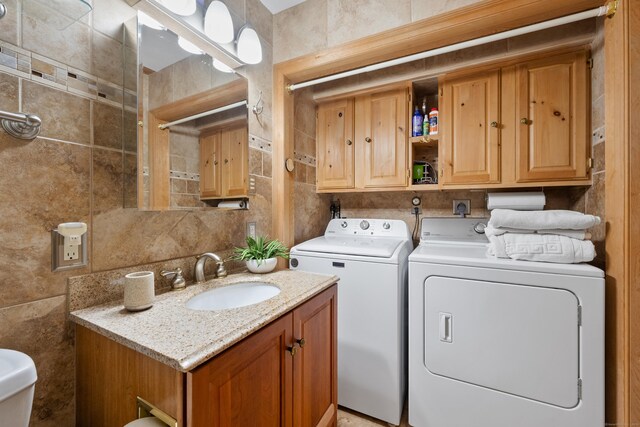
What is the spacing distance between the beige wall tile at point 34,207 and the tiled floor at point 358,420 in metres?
1.66

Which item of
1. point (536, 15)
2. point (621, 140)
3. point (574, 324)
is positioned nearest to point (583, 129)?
point (621, 140)

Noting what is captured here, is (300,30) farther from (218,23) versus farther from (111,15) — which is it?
(111,15)

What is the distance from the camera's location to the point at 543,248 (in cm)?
131

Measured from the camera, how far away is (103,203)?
3.23 feet

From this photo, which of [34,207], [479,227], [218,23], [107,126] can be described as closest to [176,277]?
[34,207]

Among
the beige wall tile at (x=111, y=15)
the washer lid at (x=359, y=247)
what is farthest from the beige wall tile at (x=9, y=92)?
the washer lid at (x=359, y=247)

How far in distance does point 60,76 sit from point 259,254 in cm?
108

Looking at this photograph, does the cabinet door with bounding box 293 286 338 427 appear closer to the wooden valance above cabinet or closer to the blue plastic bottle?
the wooden valance above cabinet

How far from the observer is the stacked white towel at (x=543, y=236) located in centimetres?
126

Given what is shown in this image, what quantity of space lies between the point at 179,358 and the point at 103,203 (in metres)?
0.71

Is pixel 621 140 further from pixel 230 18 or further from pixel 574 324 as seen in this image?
pixel 230 18

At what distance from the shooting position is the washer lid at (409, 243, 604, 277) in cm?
120

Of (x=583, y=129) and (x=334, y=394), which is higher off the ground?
(x=583, y=129)

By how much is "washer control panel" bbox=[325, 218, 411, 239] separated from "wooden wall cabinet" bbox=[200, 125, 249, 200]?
0.95 meters
